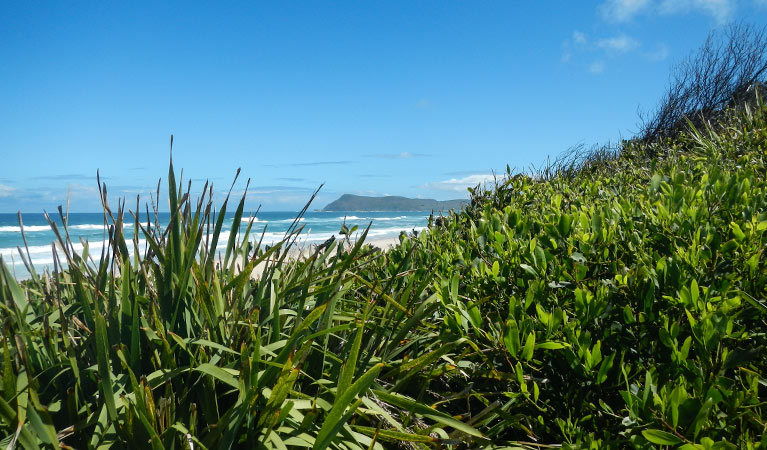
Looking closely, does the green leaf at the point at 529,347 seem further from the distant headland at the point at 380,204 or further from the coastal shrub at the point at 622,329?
the distant headland at the point at 380,204

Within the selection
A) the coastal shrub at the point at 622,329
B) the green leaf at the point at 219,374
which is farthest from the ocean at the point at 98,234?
the coastal shrub at the point at 622,329

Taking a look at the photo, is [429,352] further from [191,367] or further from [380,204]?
[380,204]

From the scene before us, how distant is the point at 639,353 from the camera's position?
5.53 ft

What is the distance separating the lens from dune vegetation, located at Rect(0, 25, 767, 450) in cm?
135

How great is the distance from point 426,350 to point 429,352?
0.83ft

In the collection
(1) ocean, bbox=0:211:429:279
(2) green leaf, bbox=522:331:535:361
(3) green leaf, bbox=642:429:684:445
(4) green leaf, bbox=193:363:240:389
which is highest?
(2) green leaf, bbox=522:331:535:361

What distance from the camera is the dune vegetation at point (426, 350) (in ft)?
4.44

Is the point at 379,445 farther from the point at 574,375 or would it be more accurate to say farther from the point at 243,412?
the point at 574,375

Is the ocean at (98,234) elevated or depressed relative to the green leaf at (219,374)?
depressed

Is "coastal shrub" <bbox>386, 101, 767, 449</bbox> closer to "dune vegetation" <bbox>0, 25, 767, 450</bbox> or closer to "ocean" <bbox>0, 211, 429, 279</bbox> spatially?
"dune vegetation" <bbox>0, 25, 767, 450</bbox>

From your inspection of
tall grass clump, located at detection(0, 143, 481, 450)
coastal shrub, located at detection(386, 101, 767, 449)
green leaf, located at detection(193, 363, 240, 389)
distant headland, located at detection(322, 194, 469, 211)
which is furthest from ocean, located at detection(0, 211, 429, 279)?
distant headland, located at detection(322, 194, 469, 211)

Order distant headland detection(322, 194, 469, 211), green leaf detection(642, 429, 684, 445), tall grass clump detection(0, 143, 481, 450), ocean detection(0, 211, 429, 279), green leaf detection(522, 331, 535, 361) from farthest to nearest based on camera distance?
distant headland detection(322, 194, 469, 211)
ocean detection(0, 211, 429, 279)
green leaf detection(522, 331, 535, 361)
tall grass clump detection(0, 143, 481, 450)
green leaf detection(642, 429, 684, 445)

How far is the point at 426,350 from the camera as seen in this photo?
2.07 metres

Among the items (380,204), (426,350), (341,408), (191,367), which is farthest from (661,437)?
(380,204)
